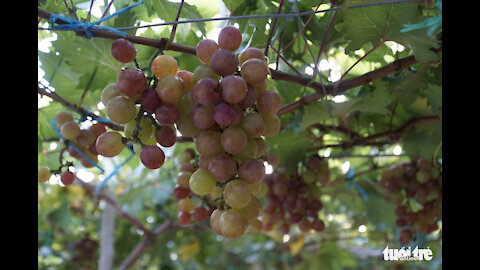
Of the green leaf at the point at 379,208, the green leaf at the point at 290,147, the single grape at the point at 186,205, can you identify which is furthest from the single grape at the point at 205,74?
the green leaf at the point at 379,208

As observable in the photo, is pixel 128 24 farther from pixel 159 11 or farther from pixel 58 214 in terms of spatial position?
pixel 58 214

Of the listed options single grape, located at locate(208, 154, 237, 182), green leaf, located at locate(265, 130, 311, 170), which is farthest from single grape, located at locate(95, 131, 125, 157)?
green leaf, located at locate(265, 130, 311, 170)

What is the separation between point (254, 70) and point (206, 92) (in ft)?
0.25

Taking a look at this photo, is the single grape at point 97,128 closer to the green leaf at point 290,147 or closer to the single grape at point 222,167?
the single grape at point 222,167

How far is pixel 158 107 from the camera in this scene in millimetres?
540

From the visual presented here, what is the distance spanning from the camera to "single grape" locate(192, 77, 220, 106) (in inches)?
20.1

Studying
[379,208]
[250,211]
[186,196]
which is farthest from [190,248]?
Answer: [250,211]

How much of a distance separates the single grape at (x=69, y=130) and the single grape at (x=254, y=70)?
0.37 metres

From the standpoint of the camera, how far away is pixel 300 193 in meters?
1.20

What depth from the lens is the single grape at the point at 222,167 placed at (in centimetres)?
55

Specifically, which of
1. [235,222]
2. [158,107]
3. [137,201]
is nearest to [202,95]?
[158,107]

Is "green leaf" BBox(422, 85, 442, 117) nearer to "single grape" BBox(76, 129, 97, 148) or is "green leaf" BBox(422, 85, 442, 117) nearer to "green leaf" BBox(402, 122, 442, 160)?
"green leaf" BBox(402, 122, 442, 160)

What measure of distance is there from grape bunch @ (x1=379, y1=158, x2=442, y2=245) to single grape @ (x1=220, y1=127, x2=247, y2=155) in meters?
0.81
